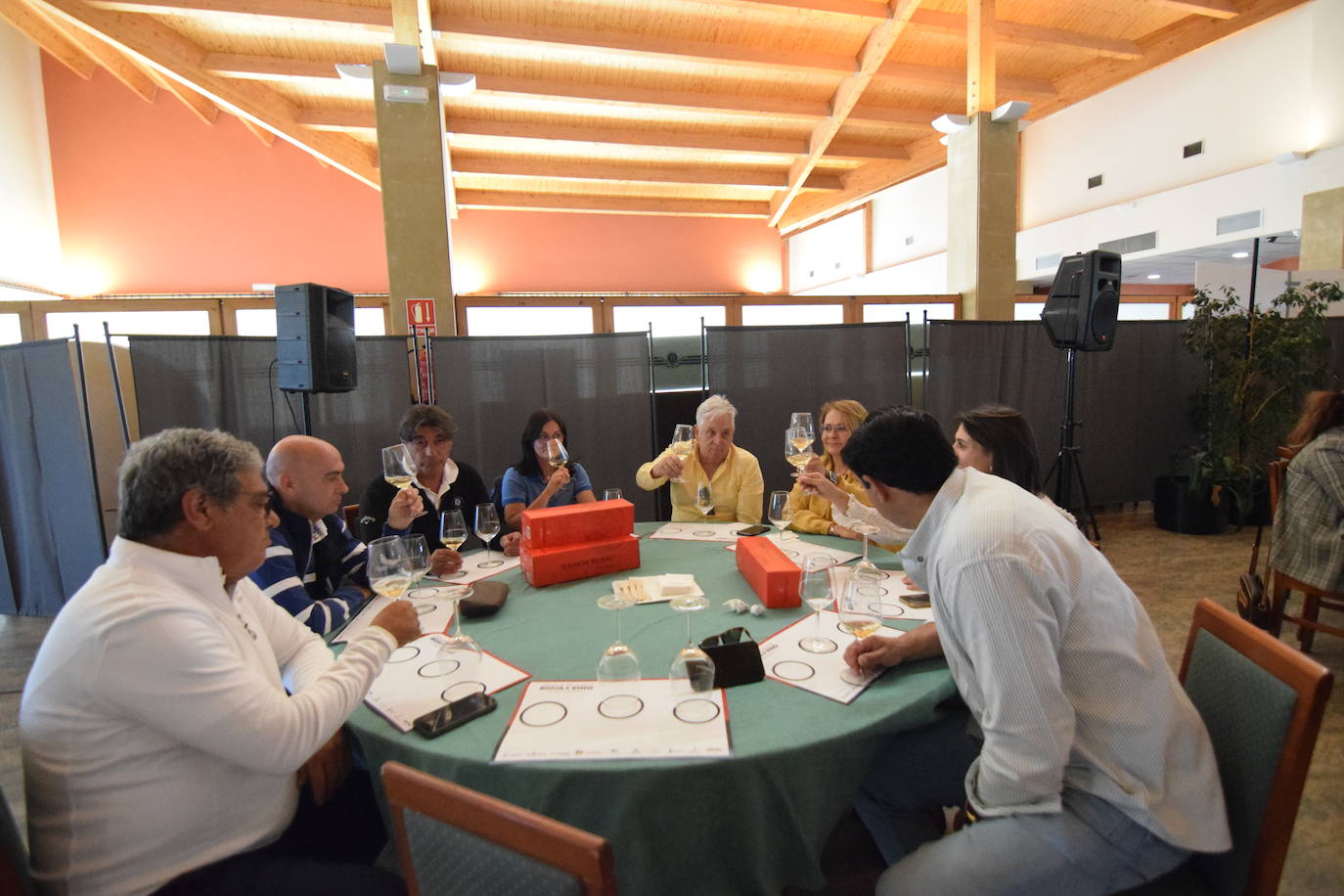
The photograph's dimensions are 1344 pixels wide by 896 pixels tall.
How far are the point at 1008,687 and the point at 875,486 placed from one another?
48 centimetres

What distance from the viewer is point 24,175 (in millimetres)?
8438

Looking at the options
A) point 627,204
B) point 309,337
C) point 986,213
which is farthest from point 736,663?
point 627,204

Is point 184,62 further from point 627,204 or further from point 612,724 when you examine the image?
point 612,724

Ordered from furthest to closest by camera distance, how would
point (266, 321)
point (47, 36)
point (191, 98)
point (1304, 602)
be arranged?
point (191, 98)
point (47, 36)
point (266, 321)
point (1304, 602)

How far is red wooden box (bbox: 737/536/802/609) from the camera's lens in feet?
6.09

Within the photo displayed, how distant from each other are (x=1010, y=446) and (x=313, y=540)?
2.52m

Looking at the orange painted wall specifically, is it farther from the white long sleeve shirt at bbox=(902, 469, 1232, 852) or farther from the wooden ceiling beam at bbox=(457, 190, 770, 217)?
the white long sleeve shirt at bbox=(902, 469, 1232, 852)

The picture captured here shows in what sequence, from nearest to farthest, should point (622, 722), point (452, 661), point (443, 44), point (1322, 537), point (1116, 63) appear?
point (622, 722), point (452, 661), point (1322, 537), point (443, 44), point (1116, 63)

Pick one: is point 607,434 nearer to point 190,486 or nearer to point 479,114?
point 190,486

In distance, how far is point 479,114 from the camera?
301 inches

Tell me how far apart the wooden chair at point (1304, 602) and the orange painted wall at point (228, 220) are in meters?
10.5

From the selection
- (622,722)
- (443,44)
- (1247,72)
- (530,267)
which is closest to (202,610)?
(622,722)

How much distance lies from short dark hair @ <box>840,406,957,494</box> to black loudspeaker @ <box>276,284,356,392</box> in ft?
10.0

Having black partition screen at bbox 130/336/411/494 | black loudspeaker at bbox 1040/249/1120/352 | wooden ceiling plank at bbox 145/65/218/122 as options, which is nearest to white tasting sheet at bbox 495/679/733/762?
black partition screen at bbox 130/336/411/494
